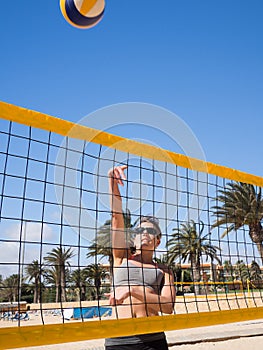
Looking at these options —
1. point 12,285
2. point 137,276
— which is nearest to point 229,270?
point 137,276

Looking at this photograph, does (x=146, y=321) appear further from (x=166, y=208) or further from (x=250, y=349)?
(x=250, y=349)

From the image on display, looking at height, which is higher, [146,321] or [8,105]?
[8,105]

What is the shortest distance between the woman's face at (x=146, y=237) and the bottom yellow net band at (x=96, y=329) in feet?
1.53

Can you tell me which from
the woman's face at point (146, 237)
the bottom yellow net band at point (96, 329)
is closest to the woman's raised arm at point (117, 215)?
the woman's face at point (146, 237)

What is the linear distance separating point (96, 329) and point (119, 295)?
30 cm

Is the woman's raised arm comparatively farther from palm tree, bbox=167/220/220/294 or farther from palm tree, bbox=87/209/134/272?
palm tree, bbox=167/220/220/294

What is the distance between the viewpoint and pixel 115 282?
2430 mm

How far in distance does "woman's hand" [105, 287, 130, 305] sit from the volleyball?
7.99 ft

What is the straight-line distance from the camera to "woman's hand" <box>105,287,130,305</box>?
2.37 m

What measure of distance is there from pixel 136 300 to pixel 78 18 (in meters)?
2.54

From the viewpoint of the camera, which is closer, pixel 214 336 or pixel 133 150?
pixel 133 150

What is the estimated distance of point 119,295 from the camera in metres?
2.38

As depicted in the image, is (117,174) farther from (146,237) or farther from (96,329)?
(96,329)

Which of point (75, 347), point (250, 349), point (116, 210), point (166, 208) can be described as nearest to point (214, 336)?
point (250, 349)
